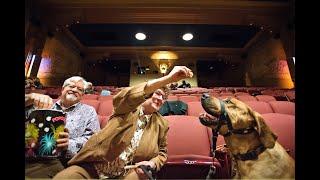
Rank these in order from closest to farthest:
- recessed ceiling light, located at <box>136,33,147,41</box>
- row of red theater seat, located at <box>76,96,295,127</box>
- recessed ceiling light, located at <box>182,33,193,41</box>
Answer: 1. row of red theater seat, located at <box>76,96,295,127</box>
2. recessed ceiling light, located at <box>136,33,147,41</box>
3. recessed ceiling light, located at <box>182,33,193,41</box>

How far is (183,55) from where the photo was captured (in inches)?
116

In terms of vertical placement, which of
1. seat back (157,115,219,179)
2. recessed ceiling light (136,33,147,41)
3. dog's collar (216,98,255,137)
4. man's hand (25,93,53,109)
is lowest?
seat back (157,115,219,179)

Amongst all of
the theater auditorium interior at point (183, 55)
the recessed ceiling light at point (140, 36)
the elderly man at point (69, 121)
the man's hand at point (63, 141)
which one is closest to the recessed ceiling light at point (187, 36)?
the theater auditorium interior at point (183, 55)

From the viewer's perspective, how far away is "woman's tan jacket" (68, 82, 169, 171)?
1.01 metres

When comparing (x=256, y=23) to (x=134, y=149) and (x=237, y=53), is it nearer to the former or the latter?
(x=237, y=53)

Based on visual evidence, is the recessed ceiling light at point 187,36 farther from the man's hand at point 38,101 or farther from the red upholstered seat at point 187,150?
the man's hand at point 38,101

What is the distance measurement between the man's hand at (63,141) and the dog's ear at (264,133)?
630 millimetres

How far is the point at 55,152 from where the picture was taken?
1.04 metres

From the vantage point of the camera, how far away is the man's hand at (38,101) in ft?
3.43

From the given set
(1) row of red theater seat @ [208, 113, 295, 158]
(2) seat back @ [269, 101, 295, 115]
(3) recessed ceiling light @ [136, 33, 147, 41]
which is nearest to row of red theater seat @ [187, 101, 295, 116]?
(2) seat back @ [269, 101, 295, 115]

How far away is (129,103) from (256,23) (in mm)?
2137

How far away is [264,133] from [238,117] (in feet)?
0.36

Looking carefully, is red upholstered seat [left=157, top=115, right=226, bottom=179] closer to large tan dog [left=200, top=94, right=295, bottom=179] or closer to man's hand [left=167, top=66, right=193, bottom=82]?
large tan dog [left=200, top=94, right=295, bottom=179]
